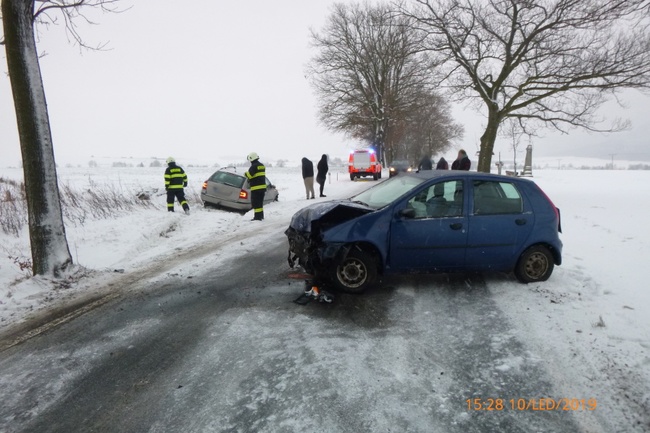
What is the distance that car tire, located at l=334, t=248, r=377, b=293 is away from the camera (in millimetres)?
4824

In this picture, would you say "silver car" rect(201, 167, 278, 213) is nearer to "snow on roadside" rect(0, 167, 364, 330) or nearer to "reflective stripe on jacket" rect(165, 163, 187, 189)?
"snow on roadside" rect(0, 167, 364, 330)

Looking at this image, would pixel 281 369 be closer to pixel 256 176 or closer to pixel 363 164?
pixel 256 176

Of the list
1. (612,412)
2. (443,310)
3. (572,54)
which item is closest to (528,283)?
(443,310)

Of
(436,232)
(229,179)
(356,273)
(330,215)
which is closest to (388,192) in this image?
(436,232)

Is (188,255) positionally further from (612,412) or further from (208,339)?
(612,412)

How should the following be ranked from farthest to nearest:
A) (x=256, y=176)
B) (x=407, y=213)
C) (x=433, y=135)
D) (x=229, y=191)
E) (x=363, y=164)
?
(x=433, y=135) → (x=363, y=164) → (x=229, y=191) → (x=256, y=176) → (x=407, y=213)

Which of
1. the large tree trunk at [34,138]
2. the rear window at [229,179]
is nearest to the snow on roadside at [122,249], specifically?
the large tree trunk at [34,138]

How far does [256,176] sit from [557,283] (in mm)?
7724

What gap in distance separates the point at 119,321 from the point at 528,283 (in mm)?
5385

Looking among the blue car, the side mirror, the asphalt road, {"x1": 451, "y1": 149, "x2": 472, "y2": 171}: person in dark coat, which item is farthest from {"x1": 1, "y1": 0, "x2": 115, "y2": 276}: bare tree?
{"x1": 451, "y1": 149, "x2": 472, "y2": 171}: person in dark coat

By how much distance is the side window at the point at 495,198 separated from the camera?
16.6ft

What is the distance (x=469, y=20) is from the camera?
1505cm

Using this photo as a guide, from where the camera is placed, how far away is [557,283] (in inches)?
207

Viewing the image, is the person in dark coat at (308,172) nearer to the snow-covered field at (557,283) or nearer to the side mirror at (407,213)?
the snow-covered field at (557,283)
